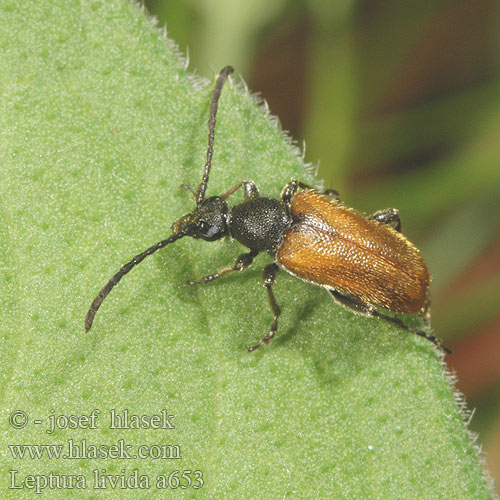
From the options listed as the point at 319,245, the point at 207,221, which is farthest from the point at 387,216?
the point at 207,221

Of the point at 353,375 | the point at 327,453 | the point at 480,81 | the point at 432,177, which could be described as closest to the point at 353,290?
the point at 353,375

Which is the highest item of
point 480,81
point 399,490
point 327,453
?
point 480,81

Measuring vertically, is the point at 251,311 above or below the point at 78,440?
above

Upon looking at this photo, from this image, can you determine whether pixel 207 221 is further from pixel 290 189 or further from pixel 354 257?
pixel 354 257

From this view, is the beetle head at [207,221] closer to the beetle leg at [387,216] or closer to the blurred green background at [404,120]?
the beetle leg at [387,216]

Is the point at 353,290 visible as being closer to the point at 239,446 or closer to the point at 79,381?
the point at 239,446

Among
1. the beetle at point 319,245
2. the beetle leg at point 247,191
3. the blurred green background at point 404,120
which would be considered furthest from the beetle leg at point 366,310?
the blurred green background at point 404,120
